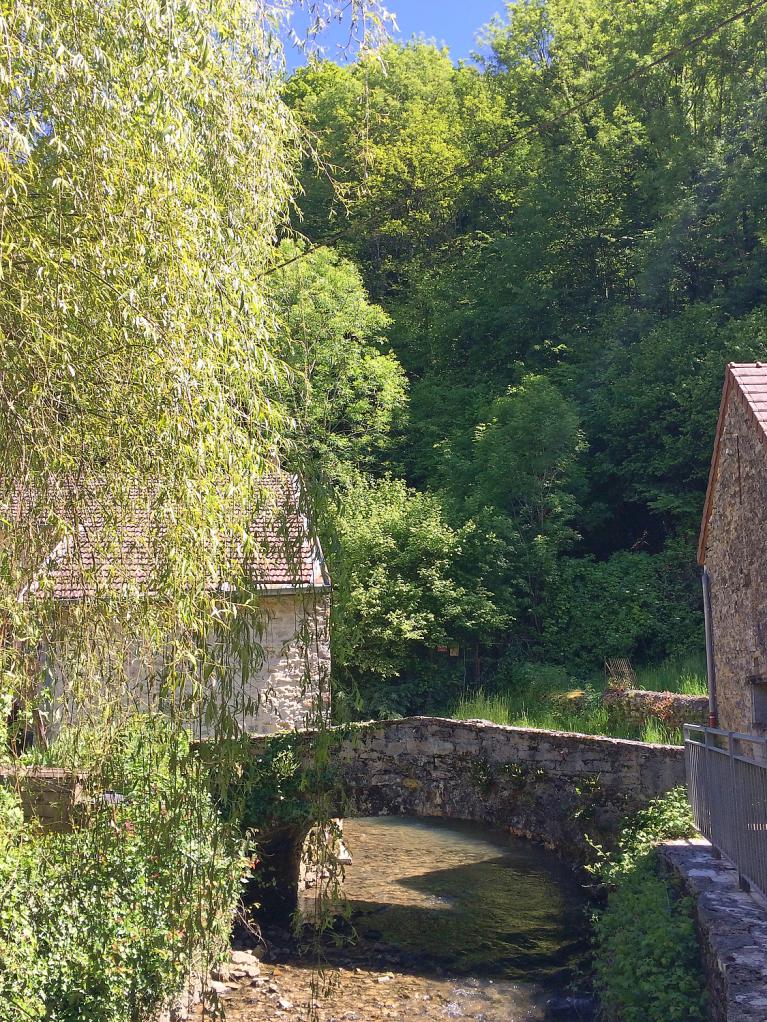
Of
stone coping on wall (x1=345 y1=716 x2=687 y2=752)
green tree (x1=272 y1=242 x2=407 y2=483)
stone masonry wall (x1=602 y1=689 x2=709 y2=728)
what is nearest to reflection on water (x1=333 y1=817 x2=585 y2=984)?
stone coping on wall (x1=345 y1=716 x2=687 y2=752)

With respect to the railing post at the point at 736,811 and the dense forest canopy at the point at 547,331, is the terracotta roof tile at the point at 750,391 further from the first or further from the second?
the dense forest canopy at the point at 547,331

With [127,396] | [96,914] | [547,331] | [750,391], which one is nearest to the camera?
[127,396]

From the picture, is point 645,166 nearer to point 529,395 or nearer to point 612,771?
point 529,395

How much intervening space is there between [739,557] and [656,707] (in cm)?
593

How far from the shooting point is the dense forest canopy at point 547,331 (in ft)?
60.5

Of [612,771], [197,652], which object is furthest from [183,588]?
[612,771]

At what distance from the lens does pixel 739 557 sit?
27.7 feet

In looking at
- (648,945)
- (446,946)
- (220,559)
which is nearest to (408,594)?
(446,946)

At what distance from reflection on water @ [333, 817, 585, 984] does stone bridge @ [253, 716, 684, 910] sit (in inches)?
40.0

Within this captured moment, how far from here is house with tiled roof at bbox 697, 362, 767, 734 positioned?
25.5ft

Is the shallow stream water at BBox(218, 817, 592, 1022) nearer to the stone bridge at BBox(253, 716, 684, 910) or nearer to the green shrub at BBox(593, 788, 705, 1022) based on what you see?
the stone bridge at BBox(253, 716, 684, 910)

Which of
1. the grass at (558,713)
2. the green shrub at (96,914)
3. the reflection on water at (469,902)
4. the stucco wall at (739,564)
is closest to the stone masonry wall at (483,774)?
the reflection on water at (469,902)

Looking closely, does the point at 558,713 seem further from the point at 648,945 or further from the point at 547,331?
the point at 547,331

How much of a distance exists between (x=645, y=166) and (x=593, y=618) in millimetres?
12425
